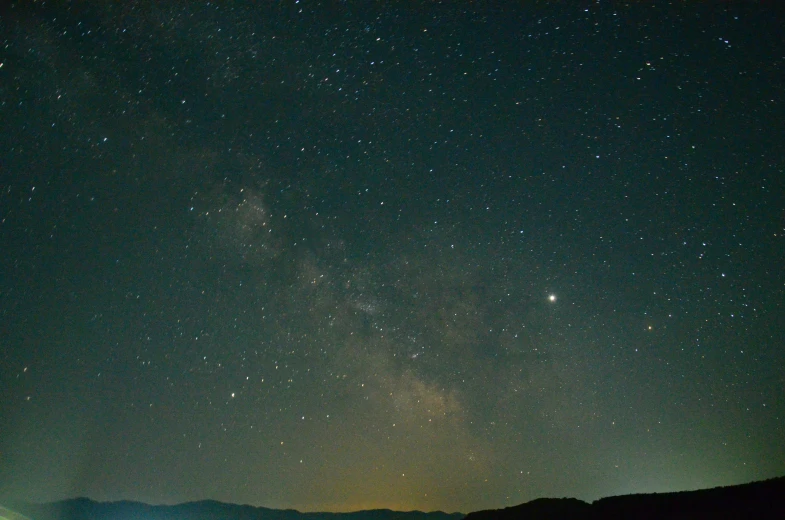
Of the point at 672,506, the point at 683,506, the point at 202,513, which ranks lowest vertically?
the point at 202,513

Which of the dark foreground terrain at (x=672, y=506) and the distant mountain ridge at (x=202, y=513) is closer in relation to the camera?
the dark foreground terrain at (x=672, y=506)

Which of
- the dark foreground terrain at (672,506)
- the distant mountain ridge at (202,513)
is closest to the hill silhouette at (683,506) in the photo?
the dark foreground terrain at (672,506)

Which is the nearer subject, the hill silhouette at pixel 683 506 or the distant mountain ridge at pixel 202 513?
the hill silhouette at pixel 683 506

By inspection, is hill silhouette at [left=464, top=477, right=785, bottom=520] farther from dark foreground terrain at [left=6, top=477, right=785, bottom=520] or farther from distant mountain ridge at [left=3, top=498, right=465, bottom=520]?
distant mountain ridge at [left=3, top=498, right=465, bottom=520]

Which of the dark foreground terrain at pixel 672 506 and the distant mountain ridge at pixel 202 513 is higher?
the dark foreground terrain at pixel 672 506

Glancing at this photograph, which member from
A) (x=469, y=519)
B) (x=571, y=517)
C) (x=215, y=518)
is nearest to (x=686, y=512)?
(x=571, y=517)

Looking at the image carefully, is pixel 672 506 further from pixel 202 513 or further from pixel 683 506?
pixel 202 513

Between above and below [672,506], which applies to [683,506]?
above

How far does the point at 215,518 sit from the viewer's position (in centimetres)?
13600

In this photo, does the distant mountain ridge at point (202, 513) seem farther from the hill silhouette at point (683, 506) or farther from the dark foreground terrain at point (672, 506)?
the hill silhouette at point (683, 506)

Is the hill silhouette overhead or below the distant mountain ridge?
overhead

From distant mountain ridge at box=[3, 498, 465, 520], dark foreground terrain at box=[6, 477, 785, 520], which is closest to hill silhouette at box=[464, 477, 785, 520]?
dark foreground terrain at box=[6, 477, 785, 520]

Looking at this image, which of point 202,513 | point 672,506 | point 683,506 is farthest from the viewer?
point 202,513

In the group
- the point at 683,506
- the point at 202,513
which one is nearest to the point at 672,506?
the point at 683,506
